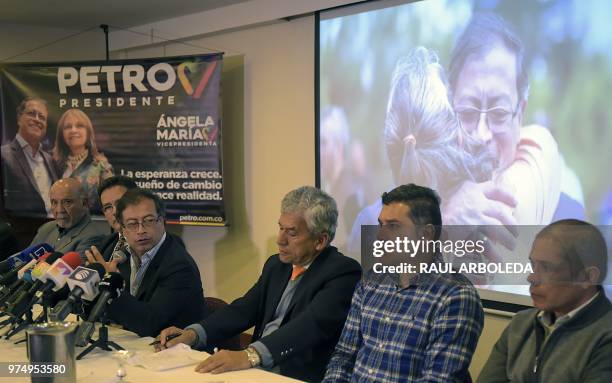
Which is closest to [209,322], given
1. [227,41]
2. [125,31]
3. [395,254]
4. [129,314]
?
[129,314]

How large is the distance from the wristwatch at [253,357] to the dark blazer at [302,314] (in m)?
0.06

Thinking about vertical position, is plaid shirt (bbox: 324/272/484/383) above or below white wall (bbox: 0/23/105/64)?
below

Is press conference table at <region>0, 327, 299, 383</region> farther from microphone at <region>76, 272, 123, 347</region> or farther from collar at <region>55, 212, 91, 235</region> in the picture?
collar at <region>55, 212, 91, 235</region>

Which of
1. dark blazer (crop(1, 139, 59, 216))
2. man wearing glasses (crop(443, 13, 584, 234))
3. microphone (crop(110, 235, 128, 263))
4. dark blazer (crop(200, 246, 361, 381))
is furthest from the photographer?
dark blazer (crop(1, 139, 59, 216))

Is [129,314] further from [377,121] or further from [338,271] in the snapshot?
[377,121]

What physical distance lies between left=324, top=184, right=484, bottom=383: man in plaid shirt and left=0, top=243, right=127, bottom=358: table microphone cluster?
81cm

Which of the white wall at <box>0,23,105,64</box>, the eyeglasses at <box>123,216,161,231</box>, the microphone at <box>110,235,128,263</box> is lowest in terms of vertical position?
the microphone at <box>110,235,128,263</box>

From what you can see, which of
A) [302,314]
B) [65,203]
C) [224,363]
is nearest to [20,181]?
[65,203]

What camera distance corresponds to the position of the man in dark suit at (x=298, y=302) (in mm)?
2303

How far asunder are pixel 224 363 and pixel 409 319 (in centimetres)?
59

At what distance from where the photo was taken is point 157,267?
2715 millimetres

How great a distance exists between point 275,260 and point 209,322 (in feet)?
1.19

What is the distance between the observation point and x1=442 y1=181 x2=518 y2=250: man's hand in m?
3.31

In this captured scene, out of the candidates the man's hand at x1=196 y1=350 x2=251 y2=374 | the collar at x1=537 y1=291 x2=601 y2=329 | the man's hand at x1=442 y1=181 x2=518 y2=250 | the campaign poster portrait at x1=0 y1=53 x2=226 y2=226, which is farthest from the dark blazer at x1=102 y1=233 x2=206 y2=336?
the campaign poster portrait at x1=0 y1=53 x2=226 y2=226
